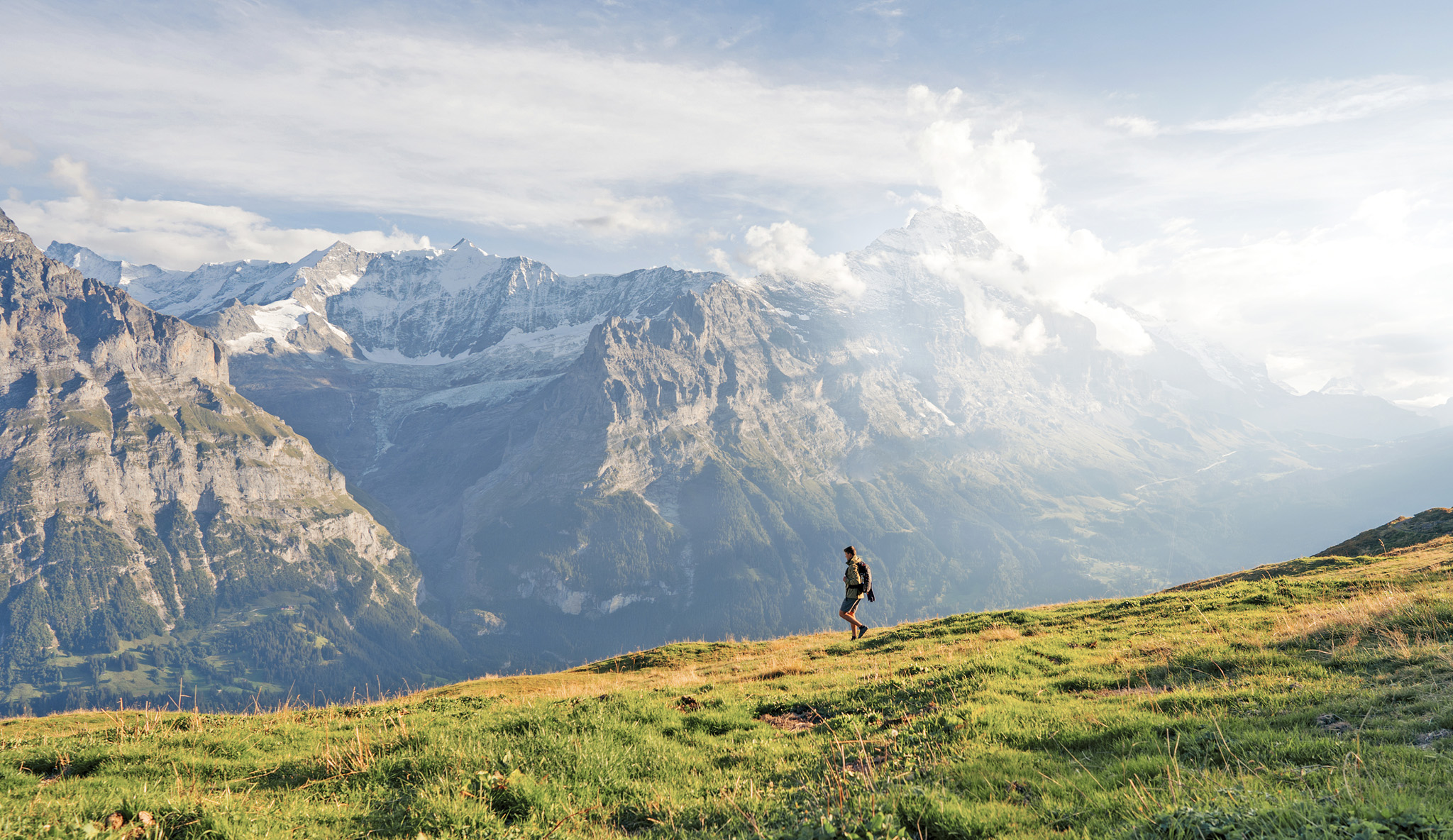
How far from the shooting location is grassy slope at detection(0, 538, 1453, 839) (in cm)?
732

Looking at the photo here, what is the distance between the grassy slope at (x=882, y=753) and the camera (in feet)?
24.0

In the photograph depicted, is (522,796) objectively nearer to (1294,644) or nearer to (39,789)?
(39,789)

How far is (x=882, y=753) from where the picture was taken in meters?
11.3

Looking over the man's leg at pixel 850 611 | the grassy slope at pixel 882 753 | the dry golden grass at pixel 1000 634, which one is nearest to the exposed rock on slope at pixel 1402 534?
the dry golden grass at pixel 1000 634

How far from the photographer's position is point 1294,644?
15.9m

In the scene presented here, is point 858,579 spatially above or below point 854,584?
above

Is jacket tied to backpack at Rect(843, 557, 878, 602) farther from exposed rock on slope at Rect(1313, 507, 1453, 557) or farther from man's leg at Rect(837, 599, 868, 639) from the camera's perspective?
exposed rock on slope at Rect(1313, 507, 1453, 557)

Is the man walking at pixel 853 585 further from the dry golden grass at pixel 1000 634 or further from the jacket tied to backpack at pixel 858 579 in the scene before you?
the dry golden grass at pixel 1000 634

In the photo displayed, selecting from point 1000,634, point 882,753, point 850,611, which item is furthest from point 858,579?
point 882,753

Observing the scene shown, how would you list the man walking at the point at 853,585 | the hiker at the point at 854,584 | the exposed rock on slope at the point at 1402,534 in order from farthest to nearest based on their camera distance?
the exposed rock on slope at the point at 1402,534 < the man walking at the point at 853,585 < the hiker at the point at 854,584

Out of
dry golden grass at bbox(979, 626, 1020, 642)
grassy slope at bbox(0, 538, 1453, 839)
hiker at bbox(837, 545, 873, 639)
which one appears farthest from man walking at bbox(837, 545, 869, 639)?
grassy slope at bbox(0, 538, 1453, 839)

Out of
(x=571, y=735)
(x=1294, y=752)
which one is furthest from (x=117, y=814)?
(x=1294, y=752)

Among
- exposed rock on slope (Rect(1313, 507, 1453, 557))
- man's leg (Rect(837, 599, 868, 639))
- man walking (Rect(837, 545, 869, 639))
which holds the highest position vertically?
man walking (Rect(837, 545, 869, 639))

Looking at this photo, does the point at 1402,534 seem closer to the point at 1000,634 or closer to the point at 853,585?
the point at 1000,634
